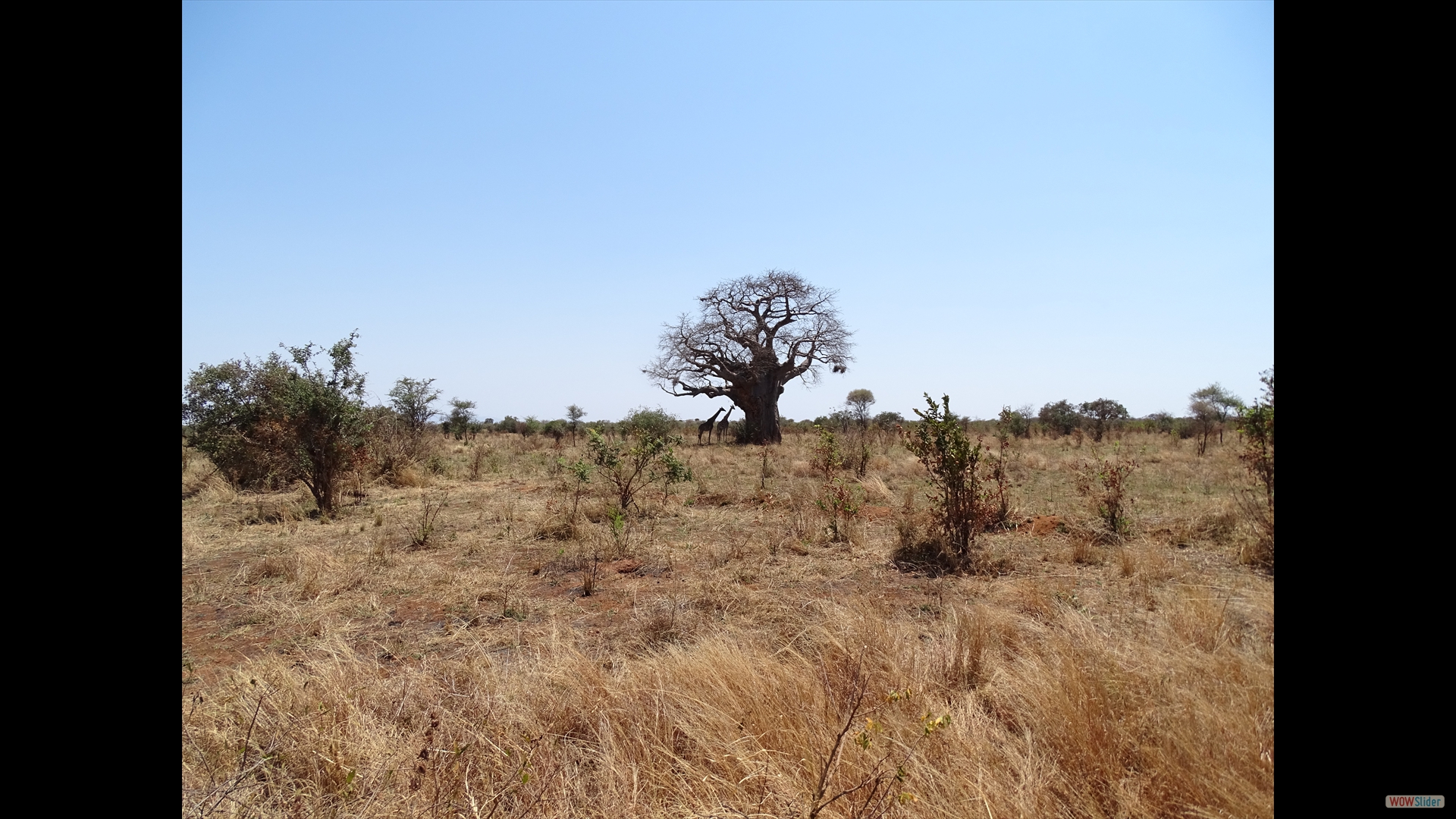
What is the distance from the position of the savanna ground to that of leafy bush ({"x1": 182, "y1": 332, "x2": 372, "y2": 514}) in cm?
340

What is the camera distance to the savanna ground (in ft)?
6.97

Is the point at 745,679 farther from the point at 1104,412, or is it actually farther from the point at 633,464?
the point at 1104,412

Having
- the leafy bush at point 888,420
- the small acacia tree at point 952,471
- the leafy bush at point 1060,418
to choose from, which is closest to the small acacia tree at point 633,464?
the small acacia tree at point 952,471

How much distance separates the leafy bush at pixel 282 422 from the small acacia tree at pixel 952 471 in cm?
883

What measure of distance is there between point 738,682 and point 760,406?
25.4m

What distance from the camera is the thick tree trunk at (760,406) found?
27422mm

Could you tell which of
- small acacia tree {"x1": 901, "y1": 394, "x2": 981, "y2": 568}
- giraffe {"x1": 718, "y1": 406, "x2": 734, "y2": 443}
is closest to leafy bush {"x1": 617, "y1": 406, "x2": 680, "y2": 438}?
giraffe {"x1": 718, "y1": 406, "x2": 734, "y2": 443}

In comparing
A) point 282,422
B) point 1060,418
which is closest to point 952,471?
point 282,422

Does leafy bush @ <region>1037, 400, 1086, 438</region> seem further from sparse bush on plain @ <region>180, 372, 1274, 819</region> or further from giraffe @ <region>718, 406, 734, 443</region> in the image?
sparse bush on plain @ <region>180, 372, 1274, 819</region>
